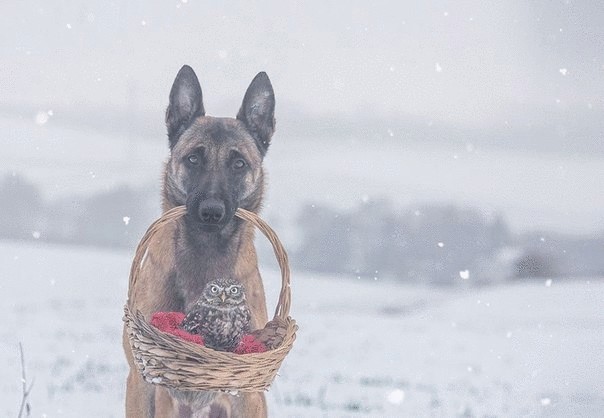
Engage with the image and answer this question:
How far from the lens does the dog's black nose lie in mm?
1990

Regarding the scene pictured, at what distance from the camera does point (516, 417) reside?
341 cm

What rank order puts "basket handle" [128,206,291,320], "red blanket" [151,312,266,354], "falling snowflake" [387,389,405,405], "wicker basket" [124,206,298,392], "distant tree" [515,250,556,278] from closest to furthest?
"wicker basket" [124,206,298,392]
"red blanket" [151,312,266,354]
"basket handle" [128,206,291,320]
"falling snowflake" [387,389,405,405]
"distant tree" [515,250,556,278]

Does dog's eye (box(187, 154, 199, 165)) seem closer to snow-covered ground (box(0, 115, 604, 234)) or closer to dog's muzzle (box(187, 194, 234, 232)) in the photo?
dog's muzzle (box(187, 194, 234, 232))

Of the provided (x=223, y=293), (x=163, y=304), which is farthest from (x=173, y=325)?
(x=163, y=304)

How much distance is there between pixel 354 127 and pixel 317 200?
0.38 m

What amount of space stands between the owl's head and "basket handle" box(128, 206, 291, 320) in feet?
0.52

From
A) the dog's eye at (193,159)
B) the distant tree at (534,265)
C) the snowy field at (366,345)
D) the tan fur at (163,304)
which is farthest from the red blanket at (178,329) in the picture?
the distant tree at (534,265)

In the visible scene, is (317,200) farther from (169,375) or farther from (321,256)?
(169,375)

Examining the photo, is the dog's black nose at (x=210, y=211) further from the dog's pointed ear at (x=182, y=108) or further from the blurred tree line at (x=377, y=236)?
the blurred tree line at (x=377, y=236)

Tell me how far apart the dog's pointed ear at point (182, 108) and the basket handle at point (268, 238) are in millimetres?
342

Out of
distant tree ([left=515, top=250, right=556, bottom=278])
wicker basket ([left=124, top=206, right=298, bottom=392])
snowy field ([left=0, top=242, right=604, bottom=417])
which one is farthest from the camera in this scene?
distant tree ([left=515, top=250, right=556, bottom=278])

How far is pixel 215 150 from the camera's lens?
2.14 metres

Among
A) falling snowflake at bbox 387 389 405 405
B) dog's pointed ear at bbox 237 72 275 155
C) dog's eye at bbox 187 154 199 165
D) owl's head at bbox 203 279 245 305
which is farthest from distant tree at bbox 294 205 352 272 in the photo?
owl's head at bbox 203 279 245 305

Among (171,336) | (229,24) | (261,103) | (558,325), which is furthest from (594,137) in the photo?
(171,336)
